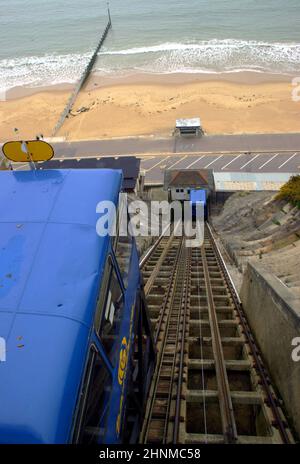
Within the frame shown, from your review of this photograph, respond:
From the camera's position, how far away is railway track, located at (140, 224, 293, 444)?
20.9 ft

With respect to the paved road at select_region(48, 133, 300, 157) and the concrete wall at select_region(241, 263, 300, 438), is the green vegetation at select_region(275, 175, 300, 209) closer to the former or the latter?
the paved road at select_region(48, 133, 300, 157)

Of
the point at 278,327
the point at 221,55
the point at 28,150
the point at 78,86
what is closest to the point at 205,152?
the point at 78,86

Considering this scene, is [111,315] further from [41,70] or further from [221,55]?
[41,70]

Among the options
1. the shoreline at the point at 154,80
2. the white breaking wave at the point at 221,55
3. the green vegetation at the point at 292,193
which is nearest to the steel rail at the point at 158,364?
the green vegetation at the point at 292,193

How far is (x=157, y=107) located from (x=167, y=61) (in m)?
18.0

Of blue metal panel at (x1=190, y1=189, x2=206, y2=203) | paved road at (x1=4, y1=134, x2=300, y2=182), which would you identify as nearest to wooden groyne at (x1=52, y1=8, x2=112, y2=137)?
paved road at (x1=4, y1=134, x2=300, y2=182)

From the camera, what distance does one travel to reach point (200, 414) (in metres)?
7.34

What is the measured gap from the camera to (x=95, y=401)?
11.9 feet

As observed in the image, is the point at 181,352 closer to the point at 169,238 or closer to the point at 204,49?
the point at 169,238

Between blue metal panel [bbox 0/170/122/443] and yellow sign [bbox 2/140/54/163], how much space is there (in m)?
0.41

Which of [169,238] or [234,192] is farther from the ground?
[234,192]
